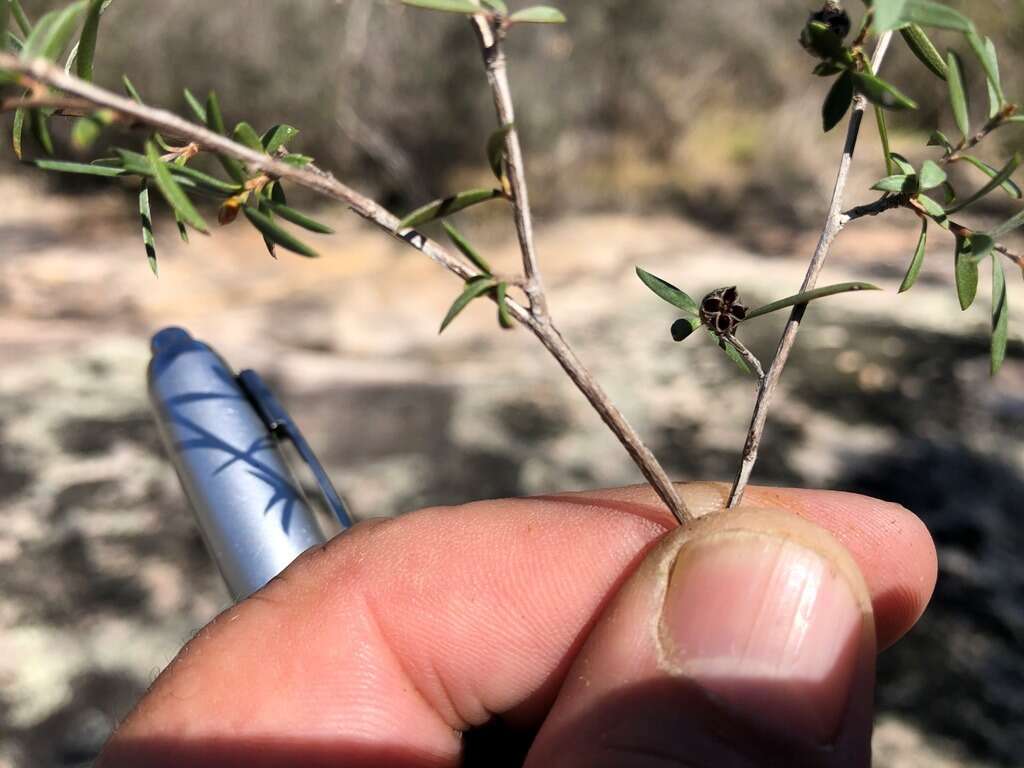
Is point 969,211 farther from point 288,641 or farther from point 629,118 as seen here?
point 288,641

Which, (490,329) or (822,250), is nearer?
(822,250)

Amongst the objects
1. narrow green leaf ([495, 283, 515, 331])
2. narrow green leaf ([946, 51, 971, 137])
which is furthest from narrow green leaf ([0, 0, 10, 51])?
narrow green leaf ([946, 51, 971, 137])

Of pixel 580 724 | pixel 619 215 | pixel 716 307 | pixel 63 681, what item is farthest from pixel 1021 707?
pixel 619 215

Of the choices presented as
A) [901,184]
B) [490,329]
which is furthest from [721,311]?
[490,329]

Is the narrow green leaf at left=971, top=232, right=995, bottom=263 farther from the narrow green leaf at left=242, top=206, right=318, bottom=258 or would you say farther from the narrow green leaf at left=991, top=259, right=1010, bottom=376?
the narrow green leaf at left=242, top=206, right=318, bottom=258

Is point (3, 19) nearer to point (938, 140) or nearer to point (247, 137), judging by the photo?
point (247, 137)
